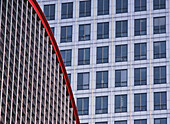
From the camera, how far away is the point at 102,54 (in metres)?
112

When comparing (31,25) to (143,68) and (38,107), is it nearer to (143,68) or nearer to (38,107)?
(38,107)

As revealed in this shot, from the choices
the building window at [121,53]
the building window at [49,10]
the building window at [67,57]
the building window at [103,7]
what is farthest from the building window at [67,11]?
the building window at [121,53]

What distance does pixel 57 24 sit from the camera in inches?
4572

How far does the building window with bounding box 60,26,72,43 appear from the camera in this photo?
114875mm

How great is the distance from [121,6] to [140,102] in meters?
16.1

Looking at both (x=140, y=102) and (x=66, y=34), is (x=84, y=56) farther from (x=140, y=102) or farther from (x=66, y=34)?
(x=140, y=102)

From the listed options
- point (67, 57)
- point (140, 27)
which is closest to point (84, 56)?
point (67, 57)

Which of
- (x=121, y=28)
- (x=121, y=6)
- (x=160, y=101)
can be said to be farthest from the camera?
(x=121, y=6)

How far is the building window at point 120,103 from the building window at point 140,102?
1.65 meters

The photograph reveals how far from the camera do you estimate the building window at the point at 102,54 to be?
112 m

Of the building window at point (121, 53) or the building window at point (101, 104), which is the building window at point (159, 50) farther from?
the building window at point (101, 104)

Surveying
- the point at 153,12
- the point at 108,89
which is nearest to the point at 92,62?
the point at 108,89

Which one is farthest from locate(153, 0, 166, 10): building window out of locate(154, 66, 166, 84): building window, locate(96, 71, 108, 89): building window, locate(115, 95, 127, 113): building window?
locate(115, 95, 127, 113): building window

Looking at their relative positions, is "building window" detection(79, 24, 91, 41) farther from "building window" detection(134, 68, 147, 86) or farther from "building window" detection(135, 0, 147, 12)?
"building window" detection(134, 68, 147, 86)
